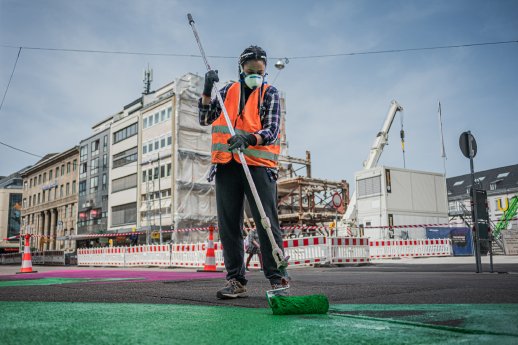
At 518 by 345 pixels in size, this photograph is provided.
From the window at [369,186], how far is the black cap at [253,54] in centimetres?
2640

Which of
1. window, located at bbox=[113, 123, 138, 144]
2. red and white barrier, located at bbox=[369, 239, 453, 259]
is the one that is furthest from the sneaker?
window, located at bbox=[113, 123, 138, 144]

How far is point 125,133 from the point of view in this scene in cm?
5409

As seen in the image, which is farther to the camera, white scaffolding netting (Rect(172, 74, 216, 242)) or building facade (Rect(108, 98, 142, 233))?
building facade (Rect(108, 98, 142, 233))

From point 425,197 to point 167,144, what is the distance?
2626cm

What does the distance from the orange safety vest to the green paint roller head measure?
1289mm

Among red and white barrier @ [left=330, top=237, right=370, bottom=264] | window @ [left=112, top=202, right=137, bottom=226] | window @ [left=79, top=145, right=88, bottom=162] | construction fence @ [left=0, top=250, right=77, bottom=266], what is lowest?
construction fence @ [left=0, top=250, right=77, bottom=266]

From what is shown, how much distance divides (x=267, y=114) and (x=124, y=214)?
49.3 metres

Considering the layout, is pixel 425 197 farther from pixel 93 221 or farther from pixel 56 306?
pixel 93 221

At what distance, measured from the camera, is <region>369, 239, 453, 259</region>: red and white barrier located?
2355 centimetres

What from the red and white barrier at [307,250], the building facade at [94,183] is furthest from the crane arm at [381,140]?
the building facade at [94,183]

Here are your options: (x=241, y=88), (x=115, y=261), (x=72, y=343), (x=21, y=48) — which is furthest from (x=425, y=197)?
(x=72, y=343)

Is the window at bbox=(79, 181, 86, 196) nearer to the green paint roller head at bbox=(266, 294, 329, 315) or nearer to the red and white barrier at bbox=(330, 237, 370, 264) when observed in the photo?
the red and white barrier at bbox=(330, 237, 370, 264)

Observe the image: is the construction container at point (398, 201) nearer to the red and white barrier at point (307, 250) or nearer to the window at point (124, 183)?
the red and white barrier at point (307, 250)

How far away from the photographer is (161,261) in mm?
22328
